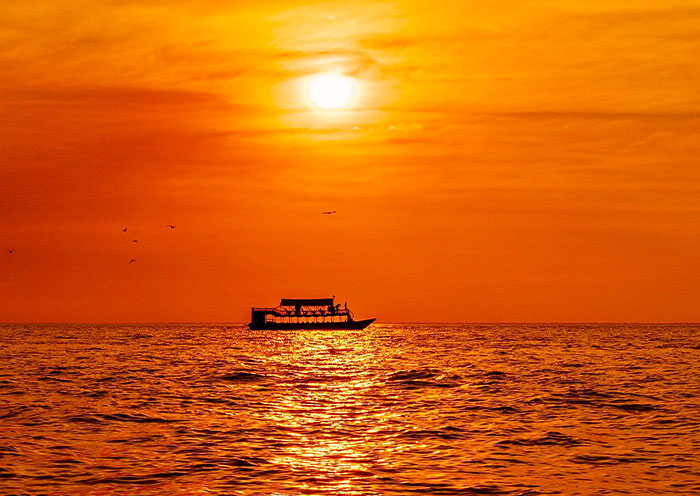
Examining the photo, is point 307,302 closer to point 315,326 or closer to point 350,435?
point 315,326

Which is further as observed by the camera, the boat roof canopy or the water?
the boat roof canopy

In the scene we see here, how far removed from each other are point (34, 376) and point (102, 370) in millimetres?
7705

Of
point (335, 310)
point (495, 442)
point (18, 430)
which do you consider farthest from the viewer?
point (335, 310)

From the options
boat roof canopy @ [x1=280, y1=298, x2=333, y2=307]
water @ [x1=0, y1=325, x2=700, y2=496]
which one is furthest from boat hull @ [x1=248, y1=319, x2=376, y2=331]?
water @ [x1=0, y1=325, x2=700, y2=496]

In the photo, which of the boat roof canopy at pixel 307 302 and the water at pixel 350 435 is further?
the boat roof canopy at pixel 307 302

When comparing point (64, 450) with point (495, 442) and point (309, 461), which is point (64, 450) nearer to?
point (309, 461)

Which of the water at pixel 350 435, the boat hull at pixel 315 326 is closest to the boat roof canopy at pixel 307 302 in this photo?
the boat hull at pixel 315 326

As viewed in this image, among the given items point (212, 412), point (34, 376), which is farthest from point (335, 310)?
point (212, 412)

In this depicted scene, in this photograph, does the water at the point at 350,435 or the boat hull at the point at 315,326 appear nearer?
the water at the point at 350,435

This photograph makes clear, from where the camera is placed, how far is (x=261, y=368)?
65.4m

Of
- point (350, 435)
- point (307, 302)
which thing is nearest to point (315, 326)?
point (307, 302)

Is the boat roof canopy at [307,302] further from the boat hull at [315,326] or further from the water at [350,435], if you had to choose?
the water at [350,435]

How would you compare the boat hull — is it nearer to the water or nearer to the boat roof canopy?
the boat roof canopy

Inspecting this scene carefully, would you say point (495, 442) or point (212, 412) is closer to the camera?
point (495, 442)
